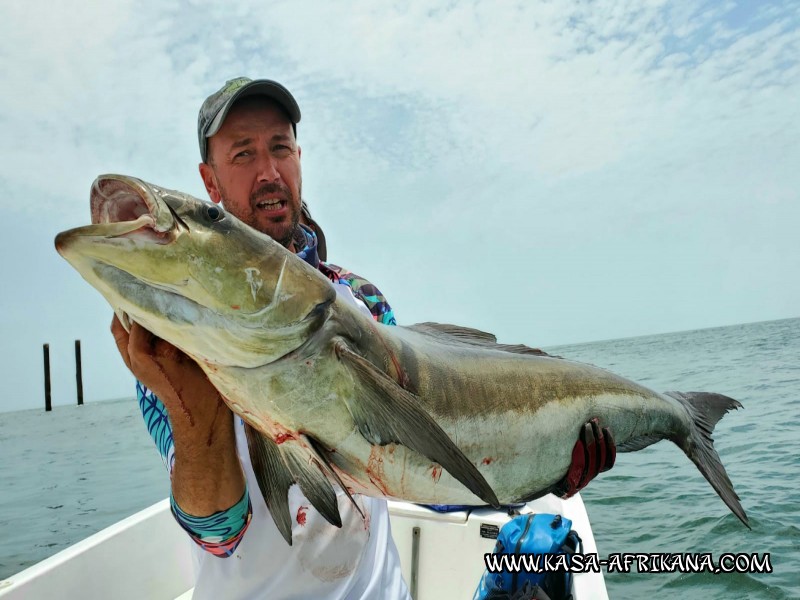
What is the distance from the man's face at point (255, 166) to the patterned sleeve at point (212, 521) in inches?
45.1

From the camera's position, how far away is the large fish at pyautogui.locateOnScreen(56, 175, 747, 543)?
1318 millimetres

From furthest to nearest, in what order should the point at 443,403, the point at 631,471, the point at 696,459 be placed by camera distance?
the point at 631,471 → the point at 696,459 → the point at 443,403

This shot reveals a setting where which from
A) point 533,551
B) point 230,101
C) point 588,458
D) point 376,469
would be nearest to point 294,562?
point 376,469

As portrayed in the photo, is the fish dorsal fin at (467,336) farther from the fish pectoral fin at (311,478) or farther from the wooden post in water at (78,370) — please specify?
the wooden post in water at (78,370)

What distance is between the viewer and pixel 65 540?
7965 mm

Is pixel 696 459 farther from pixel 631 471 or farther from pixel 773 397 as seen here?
pixel 773 397

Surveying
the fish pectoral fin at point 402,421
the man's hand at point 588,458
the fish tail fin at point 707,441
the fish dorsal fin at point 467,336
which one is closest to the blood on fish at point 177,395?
the fish pectoral fin at point 402,421

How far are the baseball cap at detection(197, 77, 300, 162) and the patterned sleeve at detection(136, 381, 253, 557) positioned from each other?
1.47 m

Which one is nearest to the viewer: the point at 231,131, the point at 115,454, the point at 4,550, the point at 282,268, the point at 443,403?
the point at 282,268

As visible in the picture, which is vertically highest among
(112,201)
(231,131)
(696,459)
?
(231,131)

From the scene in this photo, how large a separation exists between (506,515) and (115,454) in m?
16.4

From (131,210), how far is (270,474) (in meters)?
0.97

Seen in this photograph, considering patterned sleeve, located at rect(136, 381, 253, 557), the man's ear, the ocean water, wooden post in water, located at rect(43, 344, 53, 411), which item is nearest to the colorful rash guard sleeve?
patterned sleeve, located at rect(136, 381, 253, 557)

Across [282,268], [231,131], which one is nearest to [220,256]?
[282,268]
